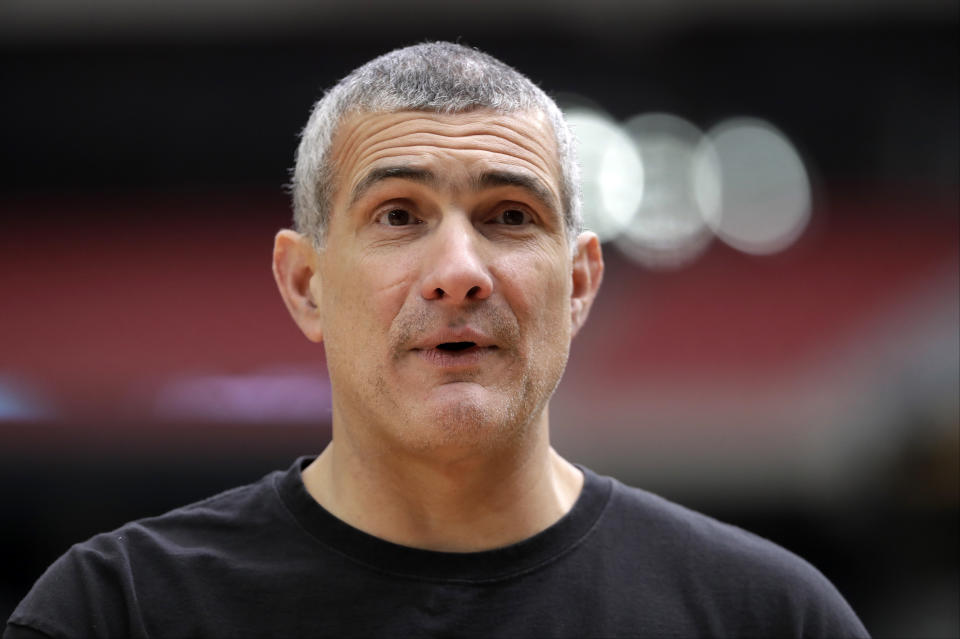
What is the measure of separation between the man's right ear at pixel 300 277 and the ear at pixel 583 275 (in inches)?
20.9

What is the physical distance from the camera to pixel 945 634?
5.13 meters

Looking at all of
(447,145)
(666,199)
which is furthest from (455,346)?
(666,199)

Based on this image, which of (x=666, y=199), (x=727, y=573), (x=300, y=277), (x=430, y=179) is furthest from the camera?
(x=666, y=199)

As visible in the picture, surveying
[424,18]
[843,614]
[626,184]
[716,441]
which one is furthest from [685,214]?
[843,614]

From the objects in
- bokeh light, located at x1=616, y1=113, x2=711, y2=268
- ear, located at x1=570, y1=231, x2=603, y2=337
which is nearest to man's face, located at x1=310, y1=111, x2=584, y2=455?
ear, located at x1=570, y1=231, x2=603, y2=337

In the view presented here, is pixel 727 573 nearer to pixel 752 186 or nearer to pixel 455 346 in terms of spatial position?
pixel 455 346

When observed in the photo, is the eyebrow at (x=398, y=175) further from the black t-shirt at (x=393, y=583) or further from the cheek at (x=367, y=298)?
the black t-shirt at (x=393, y=583)

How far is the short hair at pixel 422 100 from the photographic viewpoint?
7.04 feet

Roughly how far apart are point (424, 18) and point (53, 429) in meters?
3.26

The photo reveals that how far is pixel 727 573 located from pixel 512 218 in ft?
2.67

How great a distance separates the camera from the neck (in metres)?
2.09

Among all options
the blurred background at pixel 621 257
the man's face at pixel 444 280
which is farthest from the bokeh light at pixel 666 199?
the man's face at pixel 444 280

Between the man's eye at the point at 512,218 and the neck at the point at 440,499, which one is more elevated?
the man's eye at the point at 512,218

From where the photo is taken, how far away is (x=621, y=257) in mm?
6371
